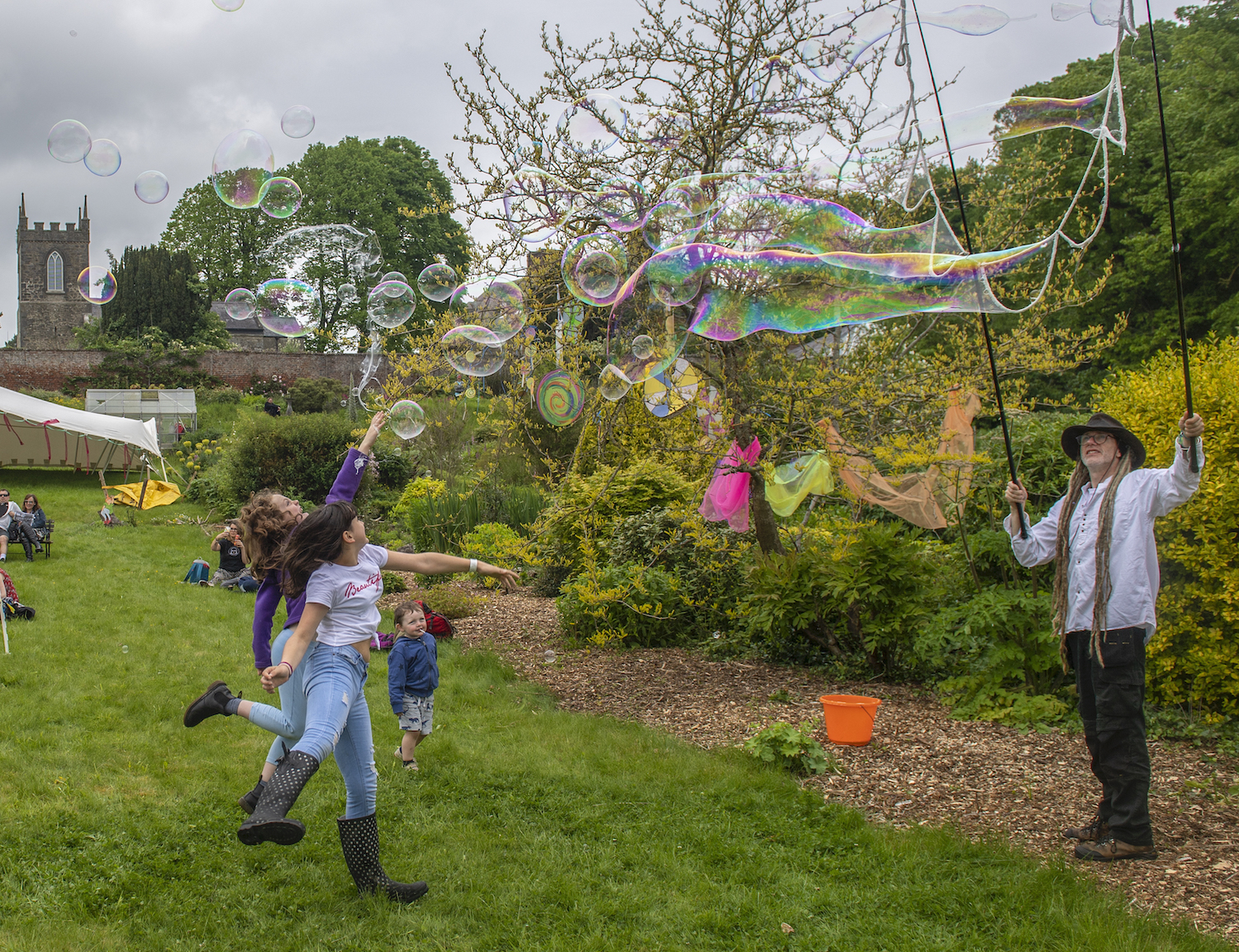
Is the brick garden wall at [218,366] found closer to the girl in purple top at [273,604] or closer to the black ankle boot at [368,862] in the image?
the girl in purple top at [273,604]

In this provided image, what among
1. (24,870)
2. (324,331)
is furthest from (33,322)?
(24,870)

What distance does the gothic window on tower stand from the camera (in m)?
51.6

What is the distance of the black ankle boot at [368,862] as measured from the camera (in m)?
3.14

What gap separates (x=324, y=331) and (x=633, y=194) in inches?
107

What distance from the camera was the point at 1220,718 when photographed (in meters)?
4.60

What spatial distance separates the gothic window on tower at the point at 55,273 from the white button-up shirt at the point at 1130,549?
60.6 metres

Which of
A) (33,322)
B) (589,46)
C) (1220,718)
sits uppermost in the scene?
(33,322)

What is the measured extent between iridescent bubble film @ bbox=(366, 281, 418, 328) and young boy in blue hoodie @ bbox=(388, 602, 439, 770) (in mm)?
2787

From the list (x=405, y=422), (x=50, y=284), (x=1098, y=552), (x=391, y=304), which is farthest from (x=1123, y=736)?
(x=50, y=284)

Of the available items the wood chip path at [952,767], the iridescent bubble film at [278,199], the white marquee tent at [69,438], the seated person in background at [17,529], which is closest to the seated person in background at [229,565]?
the seated person in background at [17,529]

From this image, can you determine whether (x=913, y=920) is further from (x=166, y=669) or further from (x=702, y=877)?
(x=166, y=669)

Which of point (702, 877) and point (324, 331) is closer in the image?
point (702, 877)

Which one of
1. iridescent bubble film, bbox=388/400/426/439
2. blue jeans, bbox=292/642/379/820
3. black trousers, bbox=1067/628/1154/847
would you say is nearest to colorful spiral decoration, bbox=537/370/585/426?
iridescent bubble film, bbox=388/400/426/439

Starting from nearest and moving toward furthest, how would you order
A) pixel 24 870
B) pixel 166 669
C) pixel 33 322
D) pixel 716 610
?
pixel 24 870
pixel 166 669
pixel 716 610
pixel 33 322
